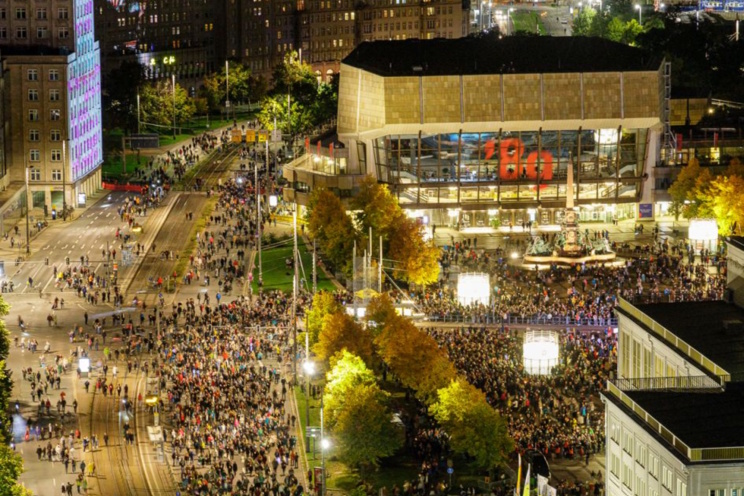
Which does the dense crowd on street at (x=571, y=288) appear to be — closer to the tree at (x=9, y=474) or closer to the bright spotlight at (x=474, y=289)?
the bright spotlight at (x=474, y=289)

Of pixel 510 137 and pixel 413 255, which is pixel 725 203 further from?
pixel 413 255

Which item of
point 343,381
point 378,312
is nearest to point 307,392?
point 343,381

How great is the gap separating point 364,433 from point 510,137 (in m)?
82.8

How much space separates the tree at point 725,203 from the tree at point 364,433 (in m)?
59.8

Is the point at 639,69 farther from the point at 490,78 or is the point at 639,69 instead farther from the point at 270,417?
the point at 270,417

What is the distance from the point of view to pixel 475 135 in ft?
644

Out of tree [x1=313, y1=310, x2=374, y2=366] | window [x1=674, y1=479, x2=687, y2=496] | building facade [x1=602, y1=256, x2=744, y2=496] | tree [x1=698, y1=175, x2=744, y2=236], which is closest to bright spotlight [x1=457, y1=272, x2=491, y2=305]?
tree [x1=313, y1=310, x2=374, y2=366]

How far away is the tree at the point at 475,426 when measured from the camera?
116m

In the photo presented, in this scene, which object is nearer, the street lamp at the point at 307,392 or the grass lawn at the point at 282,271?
the street lamp at the point at 307,392

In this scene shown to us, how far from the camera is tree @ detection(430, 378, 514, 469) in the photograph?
116 meters

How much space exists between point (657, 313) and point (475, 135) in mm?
83541

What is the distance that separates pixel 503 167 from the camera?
7785 inches

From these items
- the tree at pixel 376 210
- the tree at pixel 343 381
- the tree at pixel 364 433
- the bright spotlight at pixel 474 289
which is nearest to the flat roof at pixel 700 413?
the tree at pixel 364 433

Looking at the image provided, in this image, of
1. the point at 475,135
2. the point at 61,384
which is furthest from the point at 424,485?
Answer: the point at 475,135
